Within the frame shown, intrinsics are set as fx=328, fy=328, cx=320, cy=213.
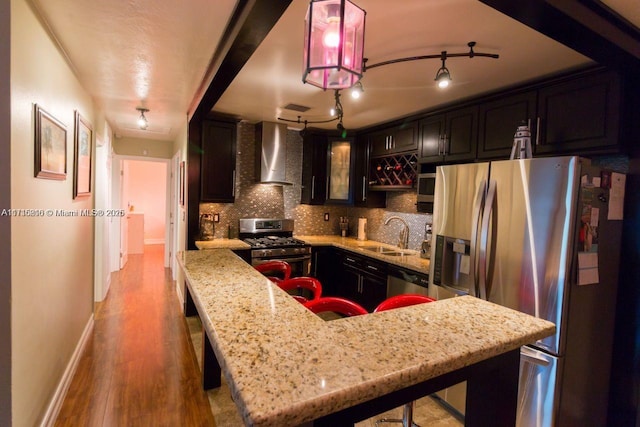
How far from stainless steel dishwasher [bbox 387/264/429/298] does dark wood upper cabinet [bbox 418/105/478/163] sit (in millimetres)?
1090

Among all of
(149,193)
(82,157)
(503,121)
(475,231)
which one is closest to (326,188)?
(503,121)

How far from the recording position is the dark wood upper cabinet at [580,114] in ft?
6.37

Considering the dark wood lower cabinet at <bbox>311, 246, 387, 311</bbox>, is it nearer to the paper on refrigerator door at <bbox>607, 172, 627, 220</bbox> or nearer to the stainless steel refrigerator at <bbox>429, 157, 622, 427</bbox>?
the stainless steel refrigerator at <bbox>429, 157, 622, 427</bbox>

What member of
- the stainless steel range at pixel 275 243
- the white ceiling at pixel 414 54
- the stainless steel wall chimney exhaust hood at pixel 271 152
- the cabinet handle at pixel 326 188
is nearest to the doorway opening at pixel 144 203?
the stainless steel range at pixel 275 243

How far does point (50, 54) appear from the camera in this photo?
1.91m

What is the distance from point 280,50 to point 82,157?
2.01m

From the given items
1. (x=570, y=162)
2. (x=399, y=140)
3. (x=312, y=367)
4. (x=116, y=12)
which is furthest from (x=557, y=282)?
(x=116, y=12)

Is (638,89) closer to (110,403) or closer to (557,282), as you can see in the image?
(557,282)

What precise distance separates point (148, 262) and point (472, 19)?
6.76 m

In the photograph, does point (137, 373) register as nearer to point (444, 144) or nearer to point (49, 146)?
point (49, 146)

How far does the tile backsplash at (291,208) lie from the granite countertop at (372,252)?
0.53ft

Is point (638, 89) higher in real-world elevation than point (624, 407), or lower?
higher

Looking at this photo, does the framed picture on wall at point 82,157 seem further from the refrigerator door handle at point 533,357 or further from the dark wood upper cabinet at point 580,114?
the dark wood upper cabinet at point 580,114

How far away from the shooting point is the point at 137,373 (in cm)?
263
